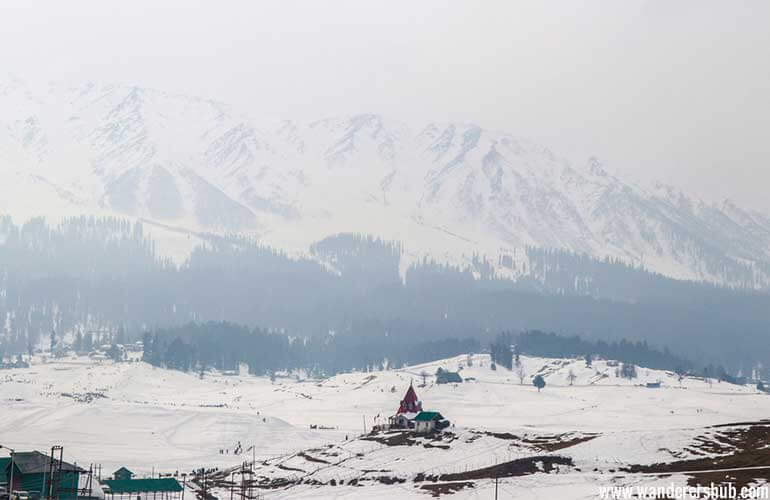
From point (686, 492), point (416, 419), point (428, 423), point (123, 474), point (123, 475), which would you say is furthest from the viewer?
point (416, 419)

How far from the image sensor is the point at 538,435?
137250mm

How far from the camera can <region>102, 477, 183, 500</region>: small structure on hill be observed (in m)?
106

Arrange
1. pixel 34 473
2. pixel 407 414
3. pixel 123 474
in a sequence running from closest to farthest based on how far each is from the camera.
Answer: pixel 34 473, pixel 123 474, pixel 407 414

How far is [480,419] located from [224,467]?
5310 centimetres

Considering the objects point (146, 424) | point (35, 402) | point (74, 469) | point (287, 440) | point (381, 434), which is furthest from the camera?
point (35, 402)

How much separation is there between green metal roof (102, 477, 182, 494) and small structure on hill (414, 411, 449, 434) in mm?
45165

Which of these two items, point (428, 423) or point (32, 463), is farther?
point (428, 423)

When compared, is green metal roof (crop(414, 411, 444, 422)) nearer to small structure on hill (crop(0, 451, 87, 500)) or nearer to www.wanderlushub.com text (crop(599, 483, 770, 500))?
www.wanderlushub.com text (crop(599, 483, 770, 500))

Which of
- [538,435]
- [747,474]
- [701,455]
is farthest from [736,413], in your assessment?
[747,474]

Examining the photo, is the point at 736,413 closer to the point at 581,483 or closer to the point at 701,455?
the point at 701,455

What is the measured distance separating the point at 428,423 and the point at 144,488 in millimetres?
47592

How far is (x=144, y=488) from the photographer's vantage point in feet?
349

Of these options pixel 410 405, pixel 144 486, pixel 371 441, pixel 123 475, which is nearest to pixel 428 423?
pixel 371 441

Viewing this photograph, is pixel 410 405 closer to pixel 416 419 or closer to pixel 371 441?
pixel 416 419
